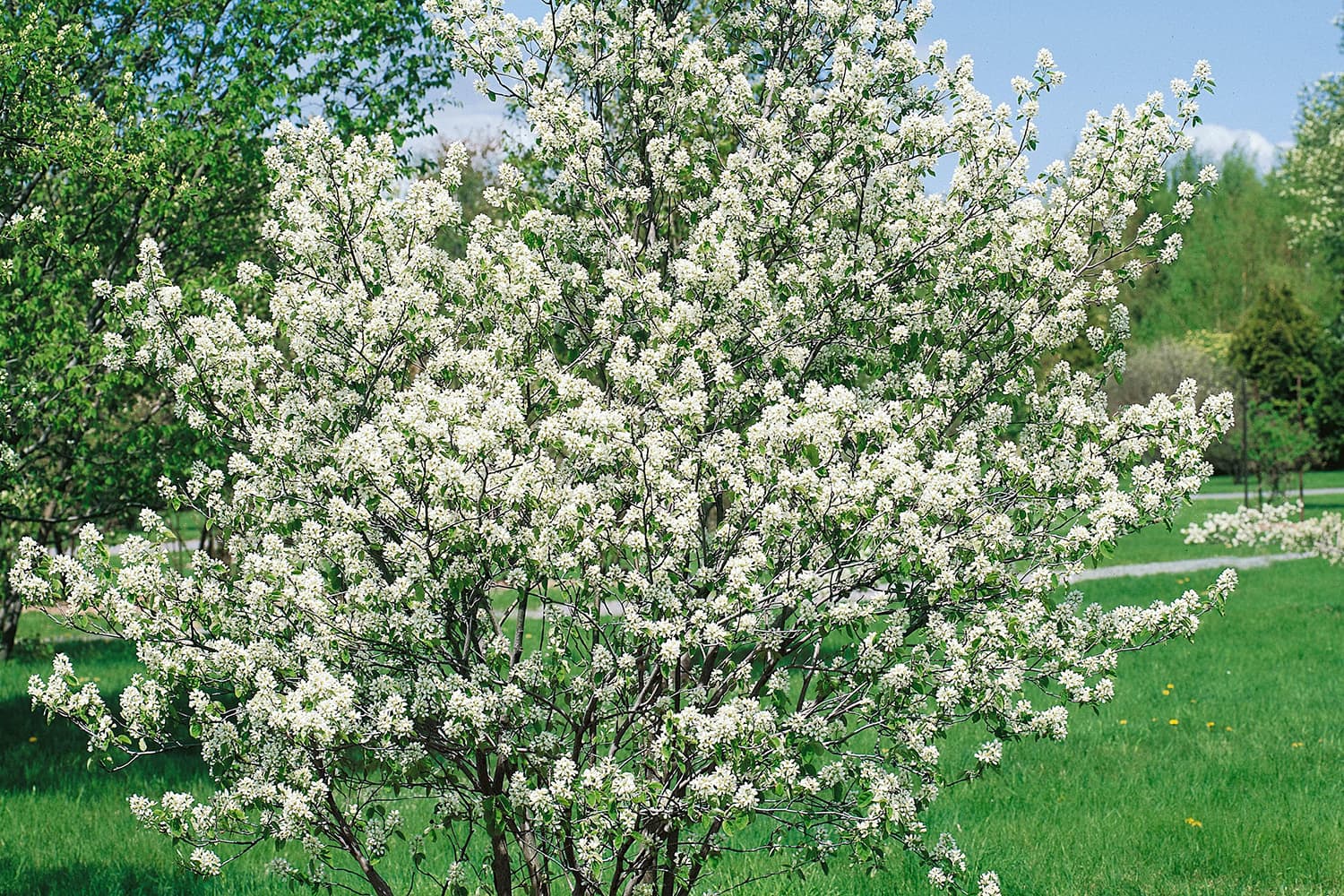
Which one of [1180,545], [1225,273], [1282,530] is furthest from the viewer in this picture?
[1225,273]

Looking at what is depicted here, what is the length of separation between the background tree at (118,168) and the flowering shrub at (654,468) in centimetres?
481

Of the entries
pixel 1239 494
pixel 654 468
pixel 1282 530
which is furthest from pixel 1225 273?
pixel 654 468

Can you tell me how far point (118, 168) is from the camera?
31.0 ft

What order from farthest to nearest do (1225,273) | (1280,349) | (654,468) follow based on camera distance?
(1225,273), (1280,349), (654,468)

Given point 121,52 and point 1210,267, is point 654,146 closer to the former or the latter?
point 121,52

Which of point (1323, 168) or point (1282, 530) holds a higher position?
point (1323, 168)

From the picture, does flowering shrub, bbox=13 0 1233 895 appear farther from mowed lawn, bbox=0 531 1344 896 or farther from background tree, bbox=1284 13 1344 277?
background tree, bbox=1284 13 1344 277

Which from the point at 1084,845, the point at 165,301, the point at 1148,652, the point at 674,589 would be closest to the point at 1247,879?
the point at 1084,845

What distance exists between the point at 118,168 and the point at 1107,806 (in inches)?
375

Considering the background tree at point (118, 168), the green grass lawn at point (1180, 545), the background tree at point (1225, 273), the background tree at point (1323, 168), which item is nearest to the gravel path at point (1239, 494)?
the green grass lawn at point (1180, 545)

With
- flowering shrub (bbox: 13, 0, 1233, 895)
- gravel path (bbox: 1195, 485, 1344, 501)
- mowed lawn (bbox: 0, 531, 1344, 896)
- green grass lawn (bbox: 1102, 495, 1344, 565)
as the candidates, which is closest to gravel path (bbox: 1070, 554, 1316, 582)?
green grass lawn (bbox: 1102, 495, 1344, 565)

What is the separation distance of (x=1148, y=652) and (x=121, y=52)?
50.2ft

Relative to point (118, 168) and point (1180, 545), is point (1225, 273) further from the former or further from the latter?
point (118, 168)

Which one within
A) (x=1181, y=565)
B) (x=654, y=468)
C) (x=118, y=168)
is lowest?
(x=1181, y=565)
